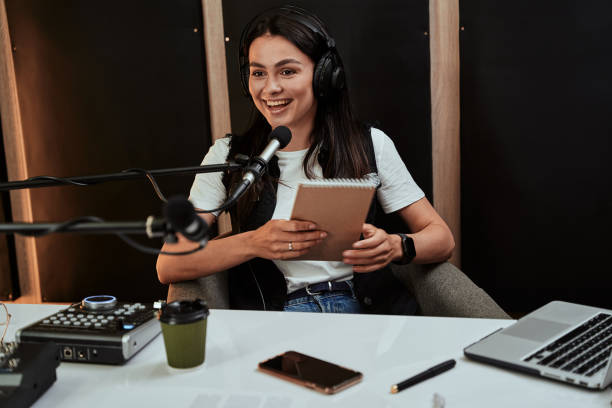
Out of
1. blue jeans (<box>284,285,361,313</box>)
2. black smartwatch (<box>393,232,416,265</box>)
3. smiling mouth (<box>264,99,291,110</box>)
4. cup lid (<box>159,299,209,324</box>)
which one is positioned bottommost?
blue jeans (<box>284,285,361,313</box>)

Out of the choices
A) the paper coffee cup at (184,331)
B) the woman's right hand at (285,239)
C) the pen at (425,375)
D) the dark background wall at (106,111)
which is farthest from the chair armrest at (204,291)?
the dark background wall at (106,111)

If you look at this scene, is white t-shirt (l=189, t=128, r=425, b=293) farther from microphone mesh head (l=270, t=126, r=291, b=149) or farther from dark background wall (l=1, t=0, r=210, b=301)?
dark background wall (l=1, t=0, r=210, b=301)

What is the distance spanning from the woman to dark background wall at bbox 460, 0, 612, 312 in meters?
0.80

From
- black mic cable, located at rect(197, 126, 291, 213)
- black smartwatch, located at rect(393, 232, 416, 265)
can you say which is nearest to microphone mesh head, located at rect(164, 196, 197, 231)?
black mic cable, located at rect(197, 126, 291, 213)

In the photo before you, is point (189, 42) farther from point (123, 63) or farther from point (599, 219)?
point (599, 219)

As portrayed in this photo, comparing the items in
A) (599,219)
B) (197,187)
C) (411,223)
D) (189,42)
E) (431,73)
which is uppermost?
(189,42)

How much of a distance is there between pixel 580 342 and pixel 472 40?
68.7 inches

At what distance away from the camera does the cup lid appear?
0.85 meters

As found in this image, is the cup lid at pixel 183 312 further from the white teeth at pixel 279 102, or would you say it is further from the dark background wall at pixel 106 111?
the dark background wall at pixel 106 111

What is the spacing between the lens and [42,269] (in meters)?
2.96

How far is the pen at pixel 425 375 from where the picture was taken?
803mm

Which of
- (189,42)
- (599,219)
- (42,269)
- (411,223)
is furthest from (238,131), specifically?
(599,219)

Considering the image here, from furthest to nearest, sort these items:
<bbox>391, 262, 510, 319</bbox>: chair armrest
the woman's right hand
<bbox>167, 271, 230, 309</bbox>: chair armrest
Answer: <bbox>167, 271, 230, 309</bbox>: chair armrest < <bbox>391, 262, 510, 319</bbox>: chair armrest < the woman's right hand

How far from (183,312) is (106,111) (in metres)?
2.11
